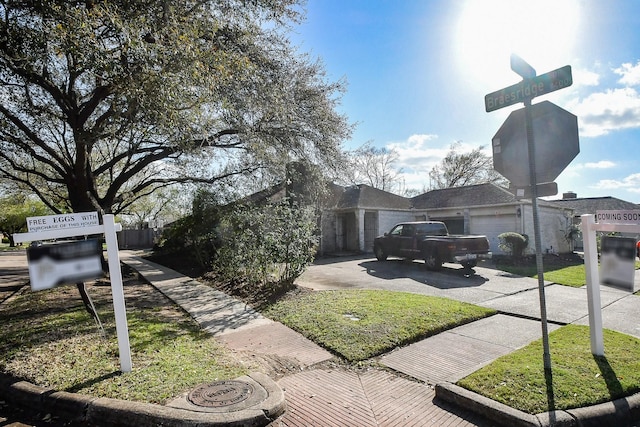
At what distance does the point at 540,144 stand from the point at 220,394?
423 cm

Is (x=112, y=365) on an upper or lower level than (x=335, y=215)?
lower

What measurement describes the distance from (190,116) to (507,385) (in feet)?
20.4

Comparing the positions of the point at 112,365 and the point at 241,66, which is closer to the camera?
the point at 112,365

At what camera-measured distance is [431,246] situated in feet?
39.6

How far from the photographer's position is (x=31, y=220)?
372 centimetres

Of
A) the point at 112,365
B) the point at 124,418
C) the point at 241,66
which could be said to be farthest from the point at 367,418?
the point at 241,66

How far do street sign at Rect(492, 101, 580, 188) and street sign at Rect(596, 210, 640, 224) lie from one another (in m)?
0.81

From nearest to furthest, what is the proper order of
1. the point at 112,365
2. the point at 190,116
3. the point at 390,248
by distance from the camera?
the point at 112,365 → the point at 190,116 → the point at 390,248

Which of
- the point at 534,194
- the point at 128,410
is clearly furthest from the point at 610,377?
the point at 128,410

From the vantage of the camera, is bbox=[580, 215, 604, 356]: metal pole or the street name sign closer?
the street name sign

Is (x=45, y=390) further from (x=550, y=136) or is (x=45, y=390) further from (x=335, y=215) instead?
(x=335, y=215)

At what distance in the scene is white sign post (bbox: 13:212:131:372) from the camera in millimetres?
3758

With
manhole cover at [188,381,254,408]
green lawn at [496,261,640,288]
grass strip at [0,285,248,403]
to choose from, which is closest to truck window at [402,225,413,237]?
green lawn at [496,261,640,288]

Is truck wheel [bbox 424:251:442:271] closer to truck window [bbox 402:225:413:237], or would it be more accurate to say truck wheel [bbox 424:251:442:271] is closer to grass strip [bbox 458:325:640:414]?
truck window [bbox 402:225:413:237]
